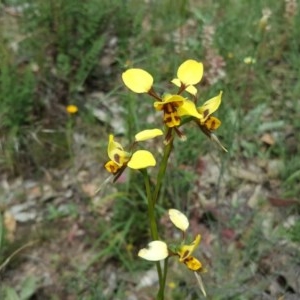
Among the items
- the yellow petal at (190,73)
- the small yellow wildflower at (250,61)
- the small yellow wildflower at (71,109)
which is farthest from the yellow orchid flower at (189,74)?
the small yellow wildflower at (71,109)

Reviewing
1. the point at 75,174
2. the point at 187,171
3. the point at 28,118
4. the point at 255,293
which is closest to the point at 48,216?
the point at 75,174

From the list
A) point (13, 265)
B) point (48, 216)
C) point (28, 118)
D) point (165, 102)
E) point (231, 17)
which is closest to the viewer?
point (165, 102)

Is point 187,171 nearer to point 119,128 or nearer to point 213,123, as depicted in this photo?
point 119,128

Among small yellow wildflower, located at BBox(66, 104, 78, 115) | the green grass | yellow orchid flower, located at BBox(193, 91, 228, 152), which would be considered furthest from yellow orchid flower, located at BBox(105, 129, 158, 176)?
small yellow wildflower, located at BBox(66, 104, 78, 115)

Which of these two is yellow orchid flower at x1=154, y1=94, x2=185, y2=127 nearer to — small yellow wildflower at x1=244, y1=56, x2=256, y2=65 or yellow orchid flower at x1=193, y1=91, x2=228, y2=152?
yellow orchid flower at x1=193, y1=91, x2=228, y2=152

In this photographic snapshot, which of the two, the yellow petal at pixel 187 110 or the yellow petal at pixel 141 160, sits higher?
the yellow petal at pixel 187 110

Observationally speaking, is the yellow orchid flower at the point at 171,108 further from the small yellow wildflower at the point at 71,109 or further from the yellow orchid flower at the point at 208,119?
the small yellow wildflower at the point at 71,109
